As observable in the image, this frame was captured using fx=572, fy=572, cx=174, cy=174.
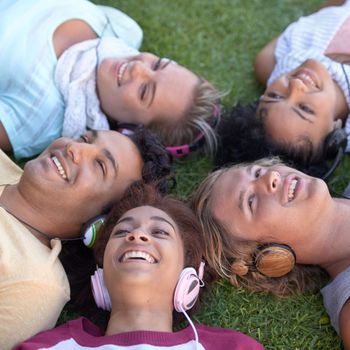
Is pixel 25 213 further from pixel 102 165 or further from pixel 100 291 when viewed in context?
pixel 100 291

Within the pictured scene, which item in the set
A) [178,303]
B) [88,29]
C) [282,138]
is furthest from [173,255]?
[88,29]

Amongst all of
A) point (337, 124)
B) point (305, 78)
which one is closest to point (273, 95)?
point (305, 78)

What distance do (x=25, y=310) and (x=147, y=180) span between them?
0.99 metres

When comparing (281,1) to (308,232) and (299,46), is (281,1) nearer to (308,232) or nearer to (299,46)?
(299,46)

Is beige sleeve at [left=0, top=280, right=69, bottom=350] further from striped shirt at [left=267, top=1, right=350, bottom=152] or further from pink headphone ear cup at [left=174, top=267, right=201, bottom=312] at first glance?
striped shirt at [left=267, top=1, right=350, bottom=152]

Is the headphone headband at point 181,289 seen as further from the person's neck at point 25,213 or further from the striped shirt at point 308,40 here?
the striped shirt at point 308,40

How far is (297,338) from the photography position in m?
2.92

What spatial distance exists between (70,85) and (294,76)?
1.46 meters

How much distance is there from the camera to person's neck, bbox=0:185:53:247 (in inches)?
118

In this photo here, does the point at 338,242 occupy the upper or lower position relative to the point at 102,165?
lower

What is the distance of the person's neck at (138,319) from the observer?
8.30 ft

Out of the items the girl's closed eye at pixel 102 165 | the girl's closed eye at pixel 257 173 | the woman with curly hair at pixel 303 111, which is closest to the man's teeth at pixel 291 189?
the girl's closed eye at pixel 257 173

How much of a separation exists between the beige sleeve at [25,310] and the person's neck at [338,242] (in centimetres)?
140

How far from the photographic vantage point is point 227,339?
101 inches
